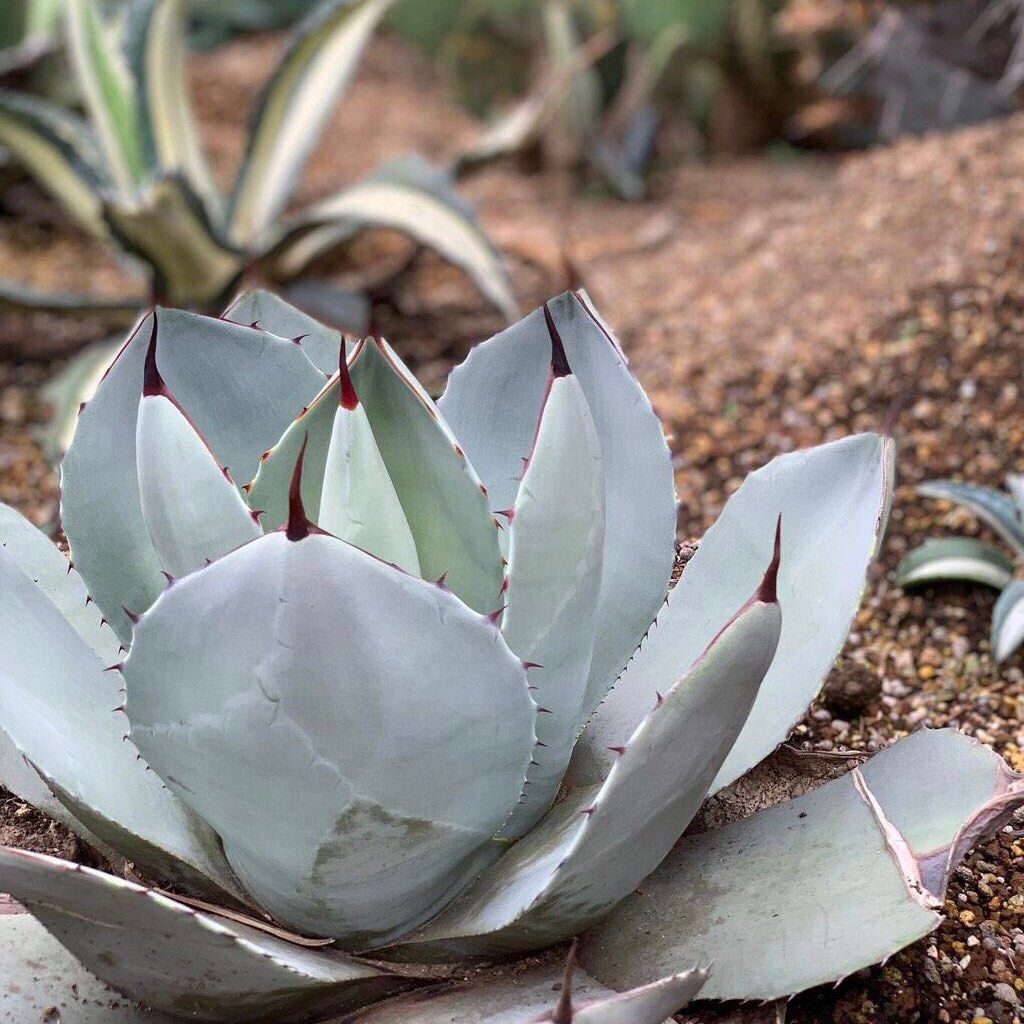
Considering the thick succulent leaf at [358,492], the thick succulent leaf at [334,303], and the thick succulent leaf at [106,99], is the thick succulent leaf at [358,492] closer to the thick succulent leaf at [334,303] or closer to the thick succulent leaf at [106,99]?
the thick succulent leaf at [334,303]

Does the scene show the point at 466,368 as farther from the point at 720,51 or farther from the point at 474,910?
the point at 720,51

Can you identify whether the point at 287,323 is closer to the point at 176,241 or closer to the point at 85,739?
the point at 85,739

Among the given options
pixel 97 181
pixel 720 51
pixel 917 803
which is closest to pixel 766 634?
pixel 917 803

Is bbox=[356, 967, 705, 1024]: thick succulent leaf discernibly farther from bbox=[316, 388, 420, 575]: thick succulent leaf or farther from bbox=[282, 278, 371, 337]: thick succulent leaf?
bbox=[282, 278, 371, 337]: thick succulent leaf

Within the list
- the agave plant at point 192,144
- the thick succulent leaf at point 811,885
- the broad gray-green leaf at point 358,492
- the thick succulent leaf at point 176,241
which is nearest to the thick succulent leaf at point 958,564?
the thick succulent leaf at point 811,885

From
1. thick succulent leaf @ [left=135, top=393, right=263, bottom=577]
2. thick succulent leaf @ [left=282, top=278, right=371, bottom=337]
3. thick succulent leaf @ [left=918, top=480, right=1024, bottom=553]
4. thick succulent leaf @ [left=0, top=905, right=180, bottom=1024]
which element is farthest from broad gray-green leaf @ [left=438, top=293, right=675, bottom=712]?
thick succulent leaf @ [left=282, top=278, right=371, bottom=337]

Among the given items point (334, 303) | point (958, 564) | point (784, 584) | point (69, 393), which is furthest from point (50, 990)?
point (334, 303)
